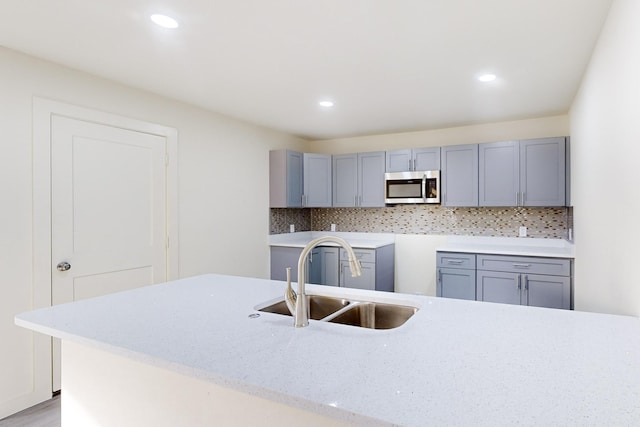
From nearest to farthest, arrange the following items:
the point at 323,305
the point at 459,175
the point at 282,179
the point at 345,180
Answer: the point at 323,305, the point at 459,175, the point at 282,179, the point at 345,180

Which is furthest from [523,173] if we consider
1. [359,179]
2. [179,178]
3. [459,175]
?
[179,178]

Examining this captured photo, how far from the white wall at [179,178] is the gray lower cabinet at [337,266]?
0.23 metres

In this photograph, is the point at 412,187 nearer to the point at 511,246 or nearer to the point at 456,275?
the point at 456,275

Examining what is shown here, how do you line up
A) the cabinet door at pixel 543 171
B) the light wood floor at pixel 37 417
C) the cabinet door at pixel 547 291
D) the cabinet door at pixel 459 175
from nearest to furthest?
the light wood floor at pixel 37 417, the cabinet door at pixel 547 291, the cabinet door at pixel 543 171, the cabinet door at pixel 459 175

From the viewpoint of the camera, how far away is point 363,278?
456cm

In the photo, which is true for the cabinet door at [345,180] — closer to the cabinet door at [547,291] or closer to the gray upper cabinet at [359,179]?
the gray upper cabinet at [359,179]

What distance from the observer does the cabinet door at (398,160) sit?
4668 mm

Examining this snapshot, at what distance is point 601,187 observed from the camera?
2209mm

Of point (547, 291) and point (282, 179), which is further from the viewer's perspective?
point (282, 179)

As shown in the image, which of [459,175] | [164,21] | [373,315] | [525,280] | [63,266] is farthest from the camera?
[459,175]

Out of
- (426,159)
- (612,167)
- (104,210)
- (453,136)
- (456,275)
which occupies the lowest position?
(456,275)

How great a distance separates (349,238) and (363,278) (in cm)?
87

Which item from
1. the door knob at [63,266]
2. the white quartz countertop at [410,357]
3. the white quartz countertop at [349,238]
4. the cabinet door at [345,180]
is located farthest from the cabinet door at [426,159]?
the door knob at [63,266]

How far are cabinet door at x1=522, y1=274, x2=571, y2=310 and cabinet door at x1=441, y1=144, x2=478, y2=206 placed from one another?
103cm
